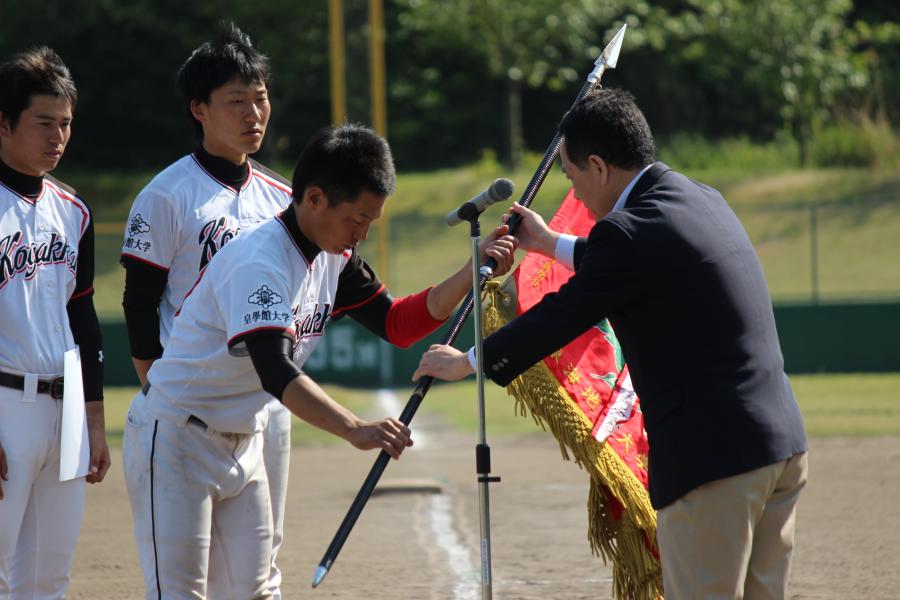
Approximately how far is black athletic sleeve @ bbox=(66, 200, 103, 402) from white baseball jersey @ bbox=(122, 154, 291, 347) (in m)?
0.15

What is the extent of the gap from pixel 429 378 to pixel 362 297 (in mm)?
625

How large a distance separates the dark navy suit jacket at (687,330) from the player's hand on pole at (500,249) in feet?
2.22

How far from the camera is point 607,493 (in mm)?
4469

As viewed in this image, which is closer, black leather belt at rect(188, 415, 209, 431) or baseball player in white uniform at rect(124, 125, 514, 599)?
baseball player in white uniform at rect(124, 125, 514, 599)

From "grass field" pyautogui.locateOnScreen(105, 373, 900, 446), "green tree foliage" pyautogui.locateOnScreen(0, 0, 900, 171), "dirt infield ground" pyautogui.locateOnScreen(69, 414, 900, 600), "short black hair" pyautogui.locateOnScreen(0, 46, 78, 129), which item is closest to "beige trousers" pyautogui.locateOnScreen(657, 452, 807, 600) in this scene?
"dirt infield ground" pyautogui.locateOnScreen(69, 414, 900, 600)

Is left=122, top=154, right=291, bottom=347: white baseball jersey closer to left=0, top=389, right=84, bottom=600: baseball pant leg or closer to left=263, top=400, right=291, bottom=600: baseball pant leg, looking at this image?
left=263, top=400, right=291, bottom=600: baseball pant leg

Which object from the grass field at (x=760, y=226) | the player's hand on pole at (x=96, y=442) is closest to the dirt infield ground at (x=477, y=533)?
the player's hand on pole at (x=96, y=442)

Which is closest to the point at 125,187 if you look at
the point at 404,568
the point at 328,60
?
the point at 328,60

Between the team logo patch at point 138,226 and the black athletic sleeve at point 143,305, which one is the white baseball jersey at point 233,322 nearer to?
the black athletic sleeve at point 143,305

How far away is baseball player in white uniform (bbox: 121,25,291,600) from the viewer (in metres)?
4.45

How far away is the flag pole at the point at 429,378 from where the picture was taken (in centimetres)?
358

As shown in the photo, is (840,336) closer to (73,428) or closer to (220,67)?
(220,67)

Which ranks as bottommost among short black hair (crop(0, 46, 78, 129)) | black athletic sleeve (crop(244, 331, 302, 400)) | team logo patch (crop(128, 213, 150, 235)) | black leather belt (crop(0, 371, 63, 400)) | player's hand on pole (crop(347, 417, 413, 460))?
player's hand on pole (crop(347, 417, 413, 460))

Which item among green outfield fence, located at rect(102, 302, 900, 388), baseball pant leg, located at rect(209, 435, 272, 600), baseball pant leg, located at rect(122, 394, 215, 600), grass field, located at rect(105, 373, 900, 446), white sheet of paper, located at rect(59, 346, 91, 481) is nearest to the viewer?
baseball pant leg, located at rect(122, 394, 215, 600)
